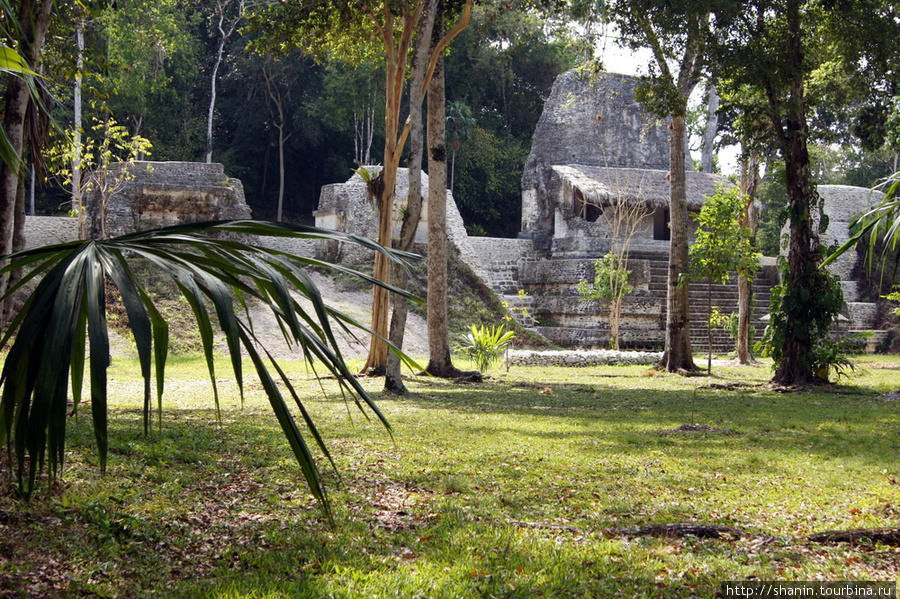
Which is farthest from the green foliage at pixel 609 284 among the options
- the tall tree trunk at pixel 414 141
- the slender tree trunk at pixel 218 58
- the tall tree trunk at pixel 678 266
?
the slender tree trunk at pixel 218 58

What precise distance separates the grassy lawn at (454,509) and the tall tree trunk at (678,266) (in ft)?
20.5

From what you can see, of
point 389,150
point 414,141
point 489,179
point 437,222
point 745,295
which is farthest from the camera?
point 489,179

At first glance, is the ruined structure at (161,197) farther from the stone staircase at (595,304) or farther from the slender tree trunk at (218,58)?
the slender tree trunk at (218,58)

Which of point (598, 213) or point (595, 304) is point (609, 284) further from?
point (598, 213)

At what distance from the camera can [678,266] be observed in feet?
46.6

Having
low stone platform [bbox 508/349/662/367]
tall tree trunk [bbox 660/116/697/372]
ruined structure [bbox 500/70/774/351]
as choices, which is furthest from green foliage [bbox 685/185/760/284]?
ruined structure [bbox 500/70/774/351]

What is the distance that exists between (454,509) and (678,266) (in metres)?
10.7

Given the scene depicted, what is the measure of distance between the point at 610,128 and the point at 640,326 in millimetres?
8929

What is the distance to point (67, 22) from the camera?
7977mm

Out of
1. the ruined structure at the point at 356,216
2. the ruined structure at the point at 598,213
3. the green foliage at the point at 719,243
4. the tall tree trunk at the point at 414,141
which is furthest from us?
the ruined structure at the point at 356,216

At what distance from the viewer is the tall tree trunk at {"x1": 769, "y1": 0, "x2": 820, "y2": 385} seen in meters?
11.2

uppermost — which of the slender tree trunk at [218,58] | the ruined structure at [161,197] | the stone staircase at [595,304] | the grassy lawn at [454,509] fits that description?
the slender tree trunk at [218,58]

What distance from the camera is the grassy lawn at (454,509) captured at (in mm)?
3164

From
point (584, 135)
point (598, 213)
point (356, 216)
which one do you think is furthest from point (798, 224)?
point (584, 135)
